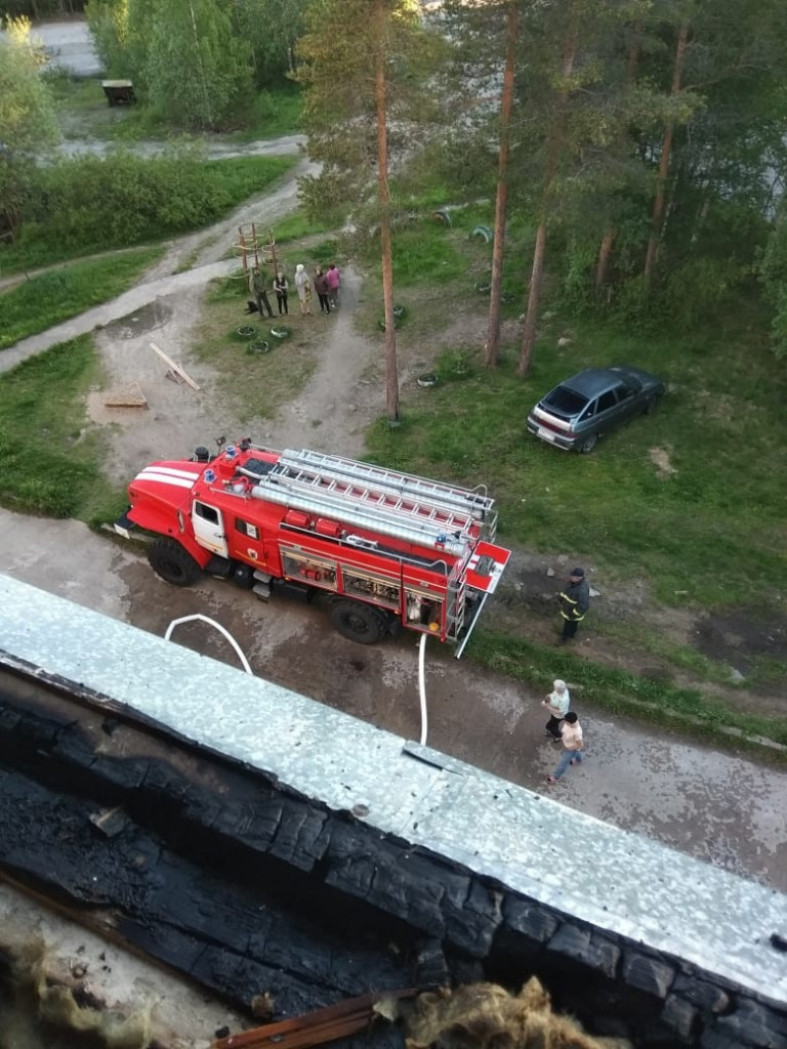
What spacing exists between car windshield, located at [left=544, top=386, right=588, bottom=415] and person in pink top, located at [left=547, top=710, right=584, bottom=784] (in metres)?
7.02

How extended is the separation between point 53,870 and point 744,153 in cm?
1805

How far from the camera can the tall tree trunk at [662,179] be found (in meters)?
14.6

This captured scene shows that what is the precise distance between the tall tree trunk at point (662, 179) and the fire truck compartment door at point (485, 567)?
9060 mm

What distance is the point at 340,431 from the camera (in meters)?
16.0

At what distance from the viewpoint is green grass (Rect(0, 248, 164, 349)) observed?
19.8 m

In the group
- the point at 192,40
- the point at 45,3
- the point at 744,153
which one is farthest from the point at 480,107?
the point at 45,3

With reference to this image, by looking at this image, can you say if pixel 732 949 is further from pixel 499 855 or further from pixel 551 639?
pixel 551 639

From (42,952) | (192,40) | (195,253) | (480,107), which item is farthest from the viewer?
(192,40)

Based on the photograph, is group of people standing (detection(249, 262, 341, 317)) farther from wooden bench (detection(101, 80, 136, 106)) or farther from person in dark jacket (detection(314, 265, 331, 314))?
wooden bench (detection(101, 80, 136, 106))

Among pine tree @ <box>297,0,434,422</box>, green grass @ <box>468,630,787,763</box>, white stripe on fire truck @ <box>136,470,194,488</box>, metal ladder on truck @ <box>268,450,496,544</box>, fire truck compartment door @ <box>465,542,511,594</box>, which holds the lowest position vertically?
green grass @ <box>468,630,787,763</box>

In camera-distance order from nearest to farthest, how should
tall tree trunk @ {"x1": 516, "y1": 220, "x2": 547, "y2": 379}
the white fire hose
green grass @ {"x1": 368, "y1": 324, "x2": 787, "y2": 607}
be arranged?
1. the white fire hose
2. green grass @ {"x1": 368, "y1": 324, "x2": 787, "y2": 607}
3. tall tree trunk @ {"x1": 516, "y1": 220, "x2": 547, "y2": 379}

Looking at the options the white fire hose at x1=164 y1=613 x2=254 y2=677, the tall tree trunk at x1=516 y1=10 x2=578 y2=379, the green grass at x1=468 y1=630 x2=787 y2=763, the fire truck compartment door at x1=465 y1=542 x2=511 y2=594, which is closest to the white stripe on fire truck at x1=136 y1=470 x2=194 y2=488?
the white fire hose at x1=164 y1=613 x2=254 y2=677

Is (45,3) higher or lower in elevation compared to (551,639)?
higher

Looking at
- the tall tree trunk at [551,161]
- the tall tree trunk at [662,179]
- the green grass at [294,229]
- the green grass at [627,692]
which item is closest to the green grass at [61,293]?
the green grass at [294,229]
